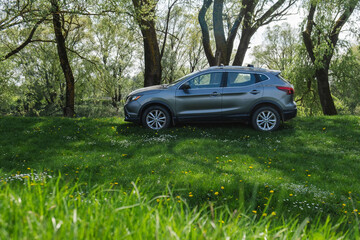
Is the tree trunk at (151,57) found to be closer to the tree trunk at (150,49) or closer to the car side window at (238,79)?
the tree trunk at (150,49)

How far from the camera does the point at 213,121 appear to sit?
11266 millimetres

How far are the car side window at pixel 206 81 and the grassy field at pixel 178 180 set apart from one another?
158cm

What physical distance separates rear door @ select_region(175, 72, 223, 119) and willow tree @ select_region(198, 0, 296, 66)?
15.6 feet

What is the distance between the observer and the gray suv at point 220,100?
11039 mm

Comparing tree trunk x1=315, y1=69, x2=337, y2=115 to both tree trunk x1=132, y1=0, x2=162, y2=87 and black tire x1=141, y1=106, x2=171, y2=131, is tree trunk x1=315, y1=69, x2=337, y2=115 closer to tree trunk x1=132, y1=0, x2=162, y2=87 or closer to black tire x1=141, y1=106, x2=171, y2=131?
tree trunk x1=132, y1=0, x2=162, y2=87

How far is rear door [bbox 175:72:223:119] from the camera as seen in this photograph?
11.1m

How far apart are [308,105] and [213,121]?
42.5 ft

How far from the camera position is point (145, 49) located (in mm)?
14336

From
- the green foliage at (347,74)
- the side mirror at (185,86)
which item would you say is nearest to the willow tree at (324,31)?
the green foliage at (347,74)

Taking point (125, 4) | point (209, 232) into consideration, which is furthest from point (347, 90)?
point (209, 232)

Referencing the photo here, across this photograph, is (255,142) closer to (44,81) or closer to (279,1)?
(279,1)

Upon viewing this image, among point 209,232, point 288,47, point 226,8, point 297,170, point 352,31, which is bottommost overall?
point 297,170

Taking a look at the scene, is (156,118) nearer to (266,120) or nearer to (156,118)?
(156,118)

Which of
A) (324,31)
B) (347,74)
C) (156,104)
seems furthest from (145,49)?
(347,74)
